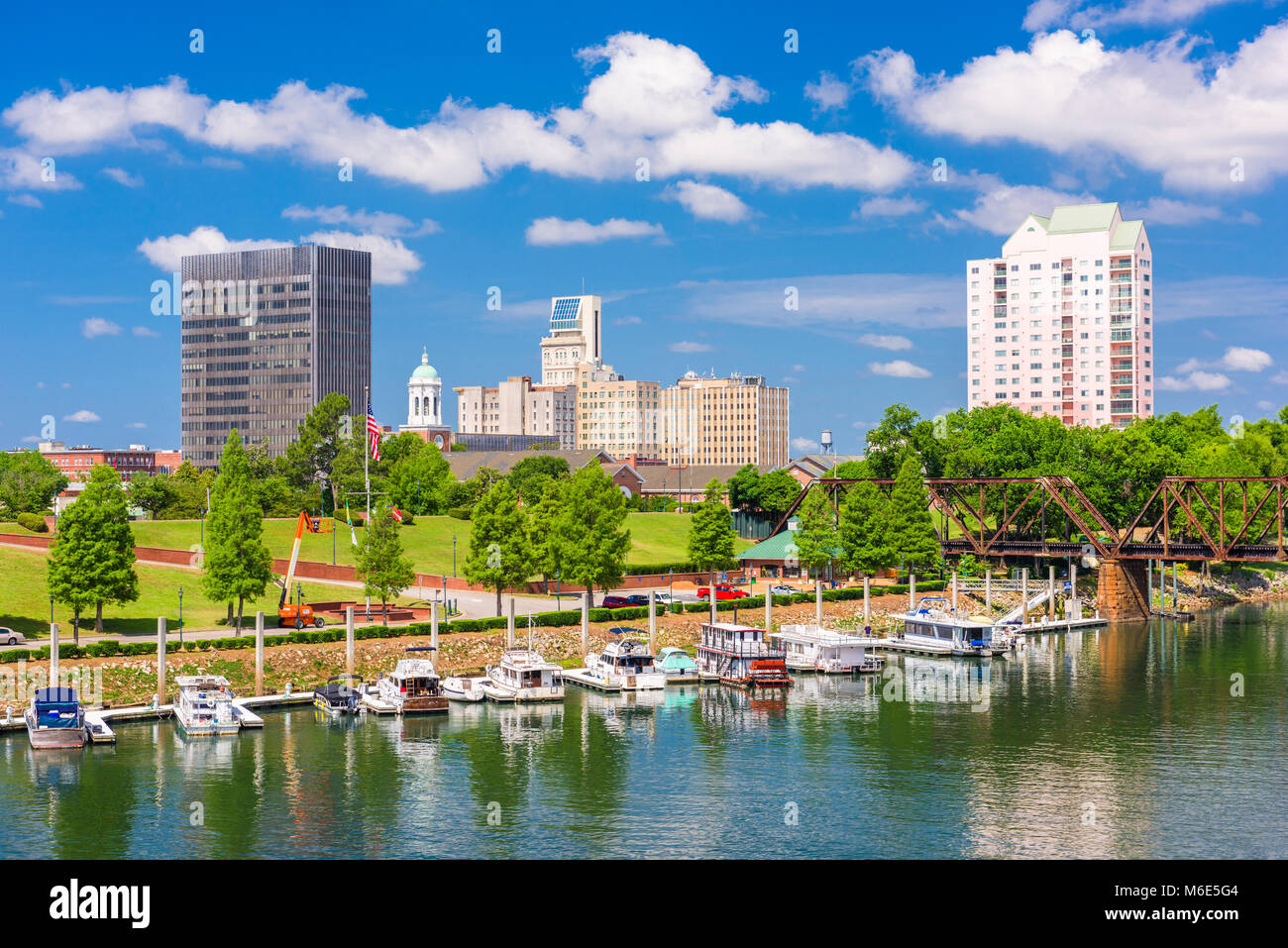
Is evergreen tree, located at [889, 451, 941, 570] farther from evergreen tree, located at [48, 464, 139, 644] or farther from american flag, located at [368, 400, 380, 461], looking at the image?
evergreen tree, located at [48, 464, 139, 644]

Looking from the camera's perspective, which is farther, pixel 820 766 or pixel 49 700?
pixel 49 700

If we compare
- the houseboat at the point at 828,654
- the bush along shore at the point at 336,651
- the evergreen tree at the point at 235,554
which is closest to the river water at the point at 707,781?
the bush along shore at the point at 336,651

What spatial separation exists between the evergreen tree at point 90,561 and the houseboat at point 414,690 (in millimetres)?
18518

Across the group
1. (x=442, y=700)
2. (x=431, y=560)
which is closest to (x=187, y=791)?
(x=442, y=700)

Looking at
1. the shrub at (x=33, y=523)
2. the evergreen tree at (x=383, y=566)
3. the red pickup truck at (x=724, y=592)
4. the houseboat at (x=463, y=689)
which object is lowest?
the houseboat at (x=463, y=689)

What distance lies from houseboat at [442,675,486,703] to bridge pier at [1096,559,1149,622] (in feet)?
236

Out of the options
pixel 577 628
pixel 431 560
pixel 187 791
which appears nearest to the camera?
pixel 187 791

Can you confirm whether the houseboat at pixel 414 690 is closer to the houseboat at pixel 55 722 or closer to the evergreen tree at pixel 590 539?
the houseboat at pixel 55 722

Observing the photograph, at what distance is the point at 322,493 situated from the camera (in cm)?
15288

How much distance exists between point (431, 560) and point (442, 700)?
54337mm

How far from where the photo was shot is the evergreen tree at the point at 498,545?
310 ft

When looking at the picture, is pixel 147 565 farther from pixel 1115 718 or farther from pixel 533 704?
pixel 1115 718

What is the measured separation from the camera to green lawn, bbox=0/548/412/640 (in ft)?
274
